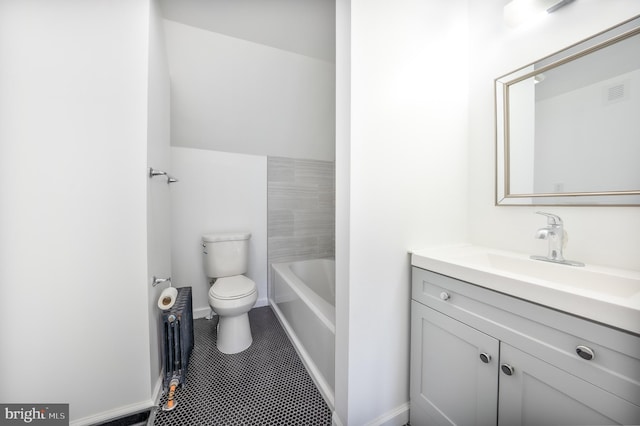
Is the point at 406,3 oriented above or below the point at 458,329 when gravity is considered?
above

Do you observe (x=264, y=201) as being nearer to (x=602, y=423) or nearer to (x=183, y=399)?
(x=183, y=399)

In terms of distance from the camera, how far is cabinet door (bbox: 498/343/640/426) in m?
0.61

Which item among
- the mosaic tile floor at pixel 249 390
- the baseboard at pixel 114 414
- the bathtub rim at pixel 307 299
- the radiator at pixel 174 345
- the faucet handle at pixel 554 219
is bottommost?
the mosaic tile floor at pixel 249 390

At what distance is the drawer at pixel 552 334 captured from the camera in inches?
23.0

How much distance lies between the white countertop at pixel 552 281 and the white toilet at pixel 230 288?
1.28 meters

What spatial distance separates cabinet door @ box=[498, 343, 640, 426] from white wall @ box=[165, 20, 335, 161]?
219 centimetres

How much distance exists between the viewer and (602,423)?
617mm

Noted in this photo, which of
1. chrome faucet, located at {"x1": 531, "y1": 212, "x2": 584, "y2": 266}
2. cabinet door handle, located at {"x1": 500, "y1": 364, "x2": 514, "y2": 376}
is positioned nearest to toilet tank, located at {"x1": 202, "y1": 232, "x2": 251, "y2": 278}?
cabinet door handle, located at {"x1": 500, "y1": 364, "x2": 514, "y2": 376}

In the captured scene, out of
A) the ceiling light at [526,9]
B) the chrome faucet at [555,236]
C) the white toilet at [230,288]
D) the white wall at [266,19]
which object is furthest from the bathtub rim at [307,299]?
the white wall at [266,19]

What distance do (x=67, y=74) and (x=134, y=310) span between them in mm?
1131

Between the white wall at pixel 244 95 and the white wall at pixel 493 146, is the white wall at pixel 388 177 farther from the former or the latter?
the white wall at pixel 244 95

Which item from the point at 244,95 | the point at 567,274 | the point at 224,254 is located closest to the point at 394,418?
the point at 567,274

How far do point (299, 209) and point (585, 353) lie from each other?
2.33 meters

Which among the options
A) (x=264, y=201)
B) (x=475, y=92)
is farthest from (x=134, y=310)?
(x=475, y=92)
